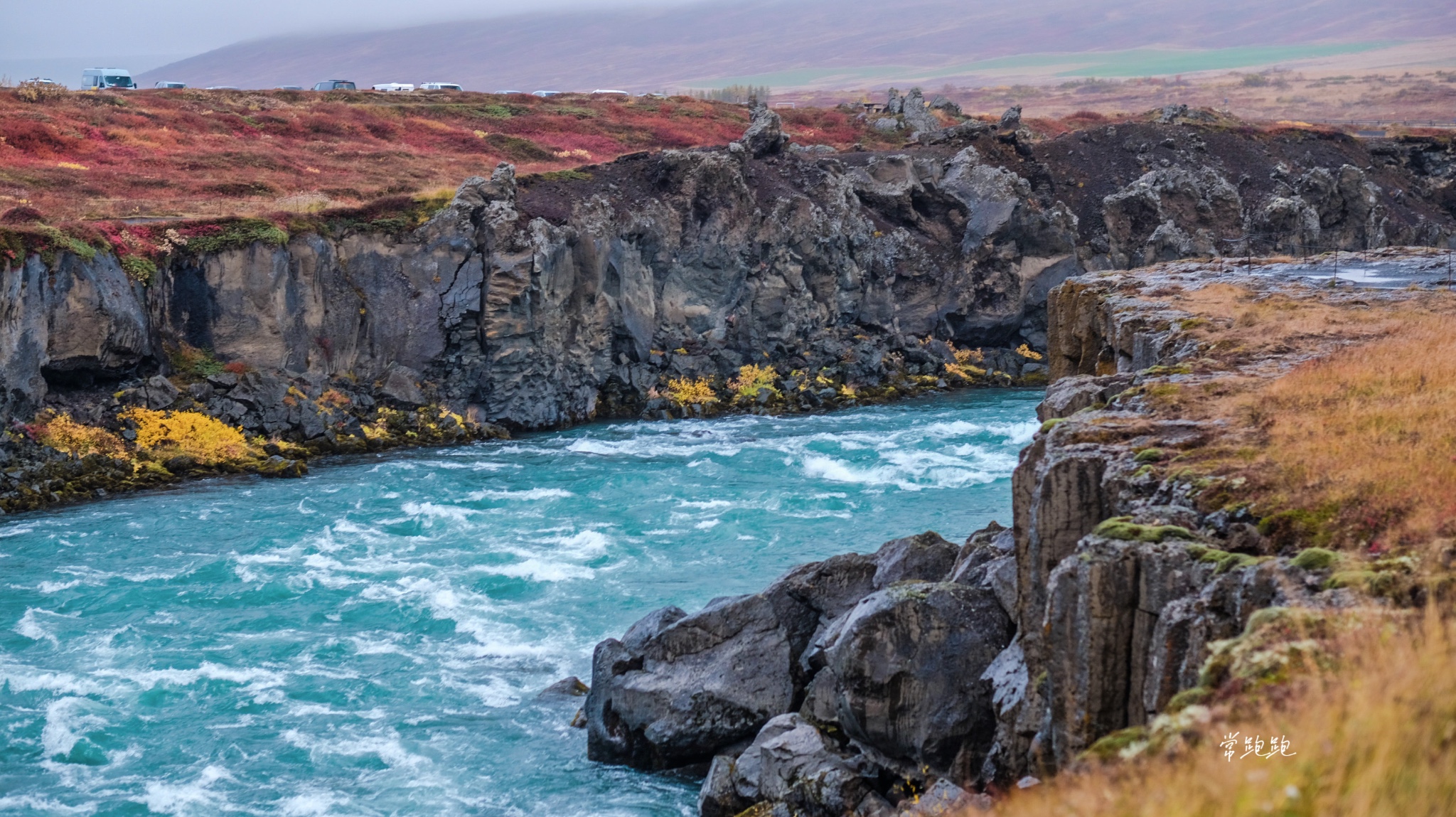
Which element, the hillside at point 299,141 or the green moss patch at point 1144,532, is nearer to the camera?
the green moss patch at point 1144,532

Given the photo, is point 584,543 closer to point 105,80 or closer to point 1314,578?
point 1314,578

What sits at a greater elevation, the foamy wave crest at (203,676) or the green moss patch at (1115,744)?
the green moss patch at (1115,744)

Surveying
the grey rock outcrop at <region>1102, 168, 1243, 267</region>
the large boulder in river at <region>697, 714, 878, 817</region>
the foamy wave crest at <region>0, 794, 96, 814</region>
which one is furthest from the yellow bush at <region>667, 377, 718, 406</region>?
the foamy wave crest at <region>0, 794, 96, 814</region>

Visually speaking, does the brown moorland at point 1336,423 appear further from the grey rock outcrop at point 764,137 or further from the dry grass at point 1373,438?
the grey rock outcrop at point 764,137

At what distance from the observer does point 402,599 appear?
28656mm

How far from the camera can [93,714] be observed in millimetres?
22219

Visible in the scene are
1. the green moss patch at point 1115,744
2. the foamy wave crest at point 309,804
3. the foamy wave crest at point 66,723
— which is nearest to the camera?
the green moss patch at point 1115,744

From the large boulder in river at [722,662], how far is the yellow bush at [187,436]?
2424cm

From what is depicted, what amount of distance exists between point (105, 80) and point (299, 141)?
27131mm

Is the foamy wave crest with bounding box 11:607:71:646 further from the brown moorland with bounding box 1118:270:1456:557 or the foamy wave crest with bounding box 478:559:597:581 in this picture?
the brown moorland with bounding box 1118:270:1456:557

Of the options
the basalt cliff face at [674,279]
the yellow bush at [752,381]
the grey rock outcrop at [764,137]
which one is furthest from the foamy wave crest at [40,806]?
the grey rock outcrop at [764,137]

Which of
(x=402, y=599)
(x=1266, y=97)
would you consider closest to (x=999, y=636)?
(x=402, y=599)

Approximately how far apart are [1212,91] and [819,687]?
598 feet

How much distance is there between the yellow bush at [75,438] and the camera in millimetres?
Answer: 38406
